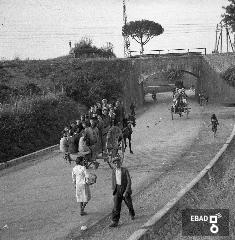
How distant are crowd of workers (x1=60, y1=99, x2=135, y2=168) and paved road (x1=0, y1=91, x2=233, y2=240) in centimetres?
73

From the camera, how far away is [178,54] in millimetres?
55844

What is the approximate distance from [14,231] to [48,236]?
88 cm

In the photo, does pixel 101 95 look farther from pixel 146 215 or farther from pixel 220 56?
pixel 146 215

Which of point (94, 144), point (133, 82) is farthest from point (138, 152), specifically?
point (133, 82)

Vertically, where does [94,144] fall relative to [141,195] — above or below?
above

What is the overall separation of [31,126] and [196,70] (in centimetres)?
3462

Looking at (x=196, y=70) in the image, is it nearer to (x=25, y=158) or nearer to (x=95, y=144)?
(x=25, y=158)

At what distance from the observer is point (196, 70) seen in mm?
53125

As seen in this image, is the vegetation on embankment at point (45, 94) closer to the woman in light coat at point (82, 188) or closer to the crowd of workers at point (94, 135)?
the crowd of workers at point (94, 135)

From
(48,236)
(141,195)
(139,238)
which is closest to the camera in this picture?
(139,238)

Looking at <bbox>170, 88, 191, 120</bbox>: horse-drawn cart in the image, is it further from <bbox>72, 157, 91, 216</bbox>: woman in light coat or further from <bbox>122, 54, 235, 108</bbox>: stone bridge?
<bbox>72, 157, 91, 216</bbox>: woman in light coat

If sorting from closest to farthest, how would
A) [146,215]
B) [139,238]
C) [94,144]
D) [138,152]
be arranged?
[139,238] < [146,215] < [94,144] < [138,152]

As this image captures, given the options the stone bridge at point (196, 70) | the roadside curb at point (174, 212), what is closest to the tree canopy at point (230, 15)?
the stone bridge at point (196, 70)

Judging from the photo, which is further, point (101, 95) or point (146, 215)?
point (101, 95)
